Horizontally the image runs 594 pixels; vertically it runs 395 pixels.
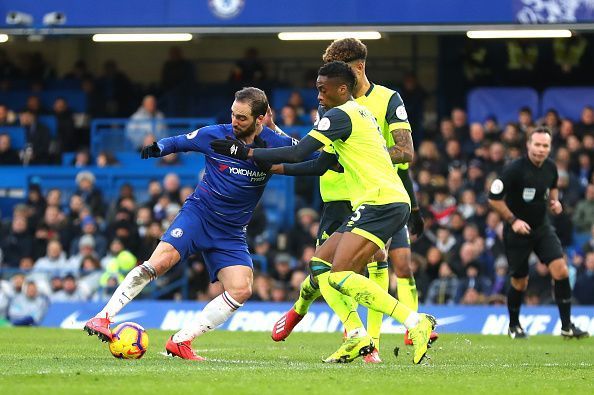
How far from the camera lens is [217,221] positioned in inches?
426

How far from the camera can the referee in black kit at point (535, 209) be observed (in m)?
14.8

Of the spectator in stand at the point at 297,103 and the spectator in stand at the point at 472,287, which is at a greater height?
the spectator in stand at the point at 297,103

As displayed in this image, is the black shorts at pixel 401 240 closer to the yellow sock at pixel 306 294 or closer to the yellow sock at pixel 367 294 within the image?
the yellow sock at pixel 306 294

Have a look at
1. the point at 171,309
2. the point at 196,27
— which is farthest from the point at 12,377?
the point at 196,27

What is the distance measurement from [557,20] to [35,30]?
9501 millimetres

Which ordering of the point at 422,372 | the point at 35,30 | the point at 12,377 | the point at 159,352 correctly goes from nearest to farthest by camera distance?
the point at 12,377
the point at 422,372
the point at 159,352
the point at 35,30

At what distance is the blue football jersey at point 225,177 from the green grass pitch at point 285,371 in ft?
4.11

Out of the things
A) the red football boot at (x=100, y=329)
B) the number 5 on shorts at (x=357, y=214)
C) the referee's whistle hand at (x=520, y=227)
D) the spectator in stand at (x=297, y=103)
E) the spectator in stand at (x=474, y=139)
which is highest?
the spectator in stand at (x=297, y=103)

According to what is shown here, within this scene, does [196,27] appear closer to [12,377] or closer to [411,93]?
[411,93]

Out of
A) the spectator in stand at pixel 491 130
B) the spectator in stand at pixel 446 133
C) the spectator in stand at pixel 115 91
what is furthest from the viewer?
the spectator in stand at pixel 115 91

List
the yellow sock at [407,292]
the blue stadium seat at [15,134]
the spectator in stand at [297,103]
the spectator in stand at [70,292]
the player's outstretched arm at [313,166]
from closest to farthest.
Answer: the player's outstretched arm at [313,166]
the yellow sock at [407,292]
the spectator in stand at [70,292]
the spectator in stand at [297,103]
the blue stadium seat at [15,134]

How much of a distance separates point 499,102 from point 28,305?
10.0 metres

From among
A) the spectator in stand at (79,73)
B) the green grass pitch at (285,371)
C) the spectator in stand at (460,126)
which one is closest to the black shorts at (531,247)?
the green grass pitch at (285,371)

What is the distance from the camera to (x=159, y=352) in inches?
454
